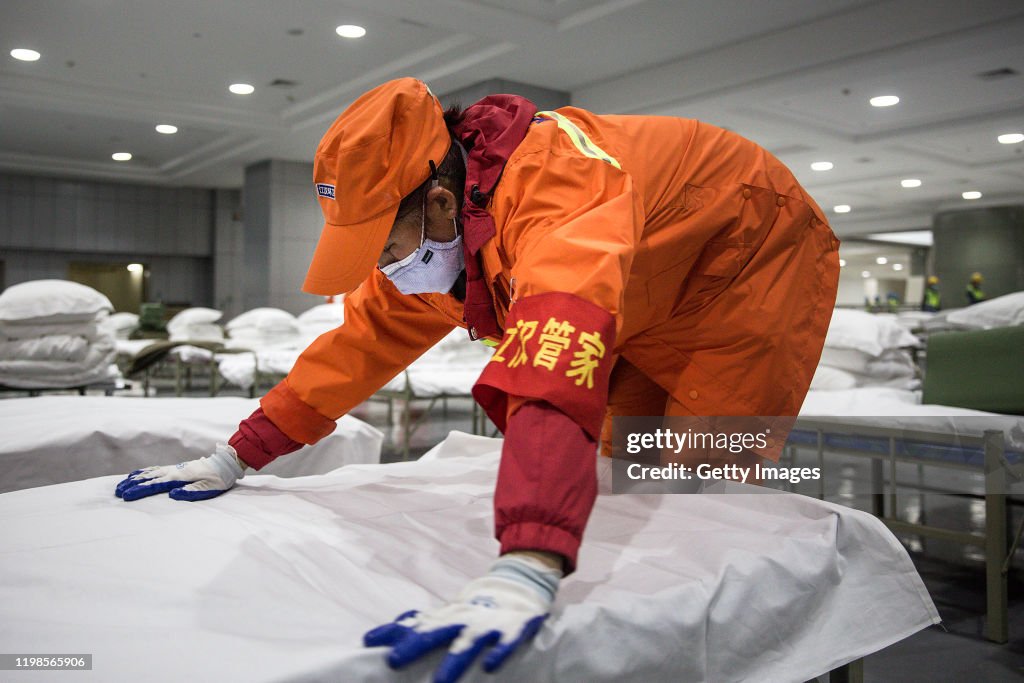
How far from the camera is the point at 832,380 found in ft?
11.9

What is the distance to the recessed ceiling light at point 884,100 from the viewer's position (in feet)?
23.4

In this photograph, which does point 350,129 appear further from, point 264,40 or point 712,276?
point 264,40

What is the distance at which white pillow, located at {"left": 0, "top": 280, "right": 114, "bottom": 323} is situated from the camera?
435cm

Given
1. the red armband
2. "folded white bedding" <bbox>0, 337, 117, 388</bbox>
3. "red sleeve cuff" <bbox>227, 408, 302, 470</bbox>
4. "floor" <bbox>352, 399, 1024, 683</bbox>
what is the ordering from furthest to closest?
"folded white bedding" <bbox>0, 337, 117, 388</bbox>
"floor" <bbox>352, 399, 1024, 683</bbox>
"red sleeve cuff" <bbox>227, 408, 302, 470</bbox>
the red armband

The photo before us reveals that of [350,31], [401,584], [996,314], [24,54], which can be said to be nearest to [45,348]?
[350,31]

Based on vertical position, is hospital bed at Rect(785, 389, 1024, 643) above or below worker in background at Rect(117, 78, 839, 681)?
below

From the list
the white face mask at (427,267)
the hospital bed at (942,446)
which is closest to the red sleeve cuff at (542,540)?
the white face mask at (427,267)

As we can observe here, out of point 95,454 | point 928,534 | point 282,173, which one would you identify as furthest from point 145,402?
point 282,173

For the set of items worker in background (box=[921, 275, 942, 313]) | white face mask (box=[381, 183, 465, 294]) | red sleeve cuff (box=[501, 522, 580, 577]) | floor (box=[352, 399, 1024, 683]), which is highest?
worker in background (box=[921, 275, 942, 313])

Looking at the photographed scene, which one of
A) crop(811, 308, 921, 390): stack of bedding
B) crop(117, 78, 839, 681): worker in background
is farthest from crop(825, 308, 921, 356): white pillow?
crop(117, 78, 839, 681): worker in background

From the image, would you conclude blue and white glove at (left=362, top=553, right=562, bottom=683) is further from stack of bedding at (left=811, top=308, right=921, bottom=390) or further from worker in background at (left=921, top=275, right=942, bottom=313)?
worker in background at (left=921, top=275, right=942, bottom=313)

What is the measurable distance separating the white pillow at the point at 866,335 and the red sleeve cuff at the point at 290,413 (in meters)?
2.80

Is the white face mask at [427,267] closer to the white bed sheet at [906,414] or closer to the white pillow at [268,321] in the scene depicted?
the white bed sheet at [906,414]

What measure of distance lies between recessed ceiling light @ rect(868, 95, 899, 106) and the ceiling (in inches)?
3.7
